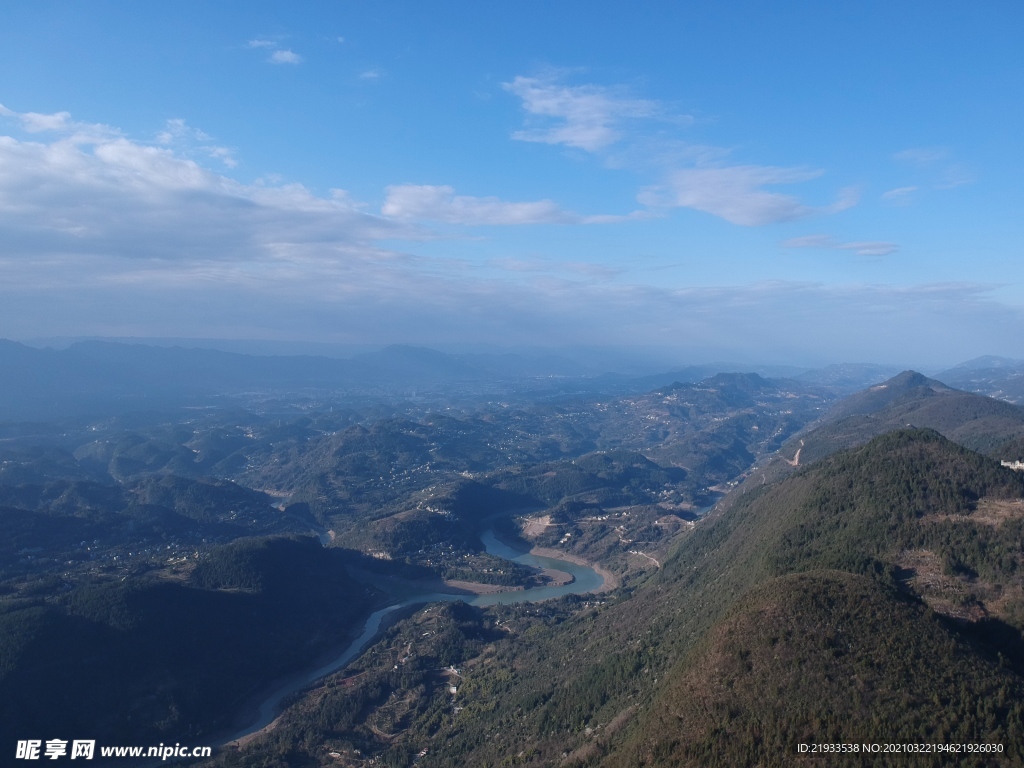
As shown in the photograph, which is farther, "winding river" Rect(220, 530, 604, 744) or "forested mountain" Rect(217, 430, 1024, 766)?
"winding river" Rect(220, 530, 604, 744)

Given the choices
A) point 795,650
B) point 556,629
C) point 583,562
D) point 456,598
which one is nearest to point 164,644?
point 456,598

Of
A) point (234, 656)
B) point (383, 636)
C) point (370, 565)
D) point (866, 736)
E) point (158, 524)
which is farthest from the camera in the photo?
point (158, 524)

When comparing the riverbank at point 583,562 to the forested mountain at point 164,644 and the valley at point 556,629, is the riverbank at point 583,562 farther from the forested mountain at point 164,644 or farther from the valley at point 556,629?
the forested mountain at point 164,644

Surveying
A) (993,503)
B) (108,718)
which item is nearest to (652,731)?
(993,503)

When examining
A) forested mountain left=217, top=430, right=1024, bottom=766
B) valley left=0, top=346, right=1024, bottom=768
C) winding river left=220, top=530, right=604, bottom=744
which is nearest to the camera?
forested mountain left=217, top=430, right=1024, bottom=766

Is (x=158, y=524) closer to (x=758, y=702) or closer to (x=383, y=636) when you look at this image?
(x=383, y=636)

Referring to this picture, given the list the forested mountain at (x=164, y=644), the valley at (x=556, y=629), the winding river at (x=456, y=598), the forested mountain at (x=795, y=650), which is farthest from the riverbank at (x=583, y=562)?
the forested mountain at (x=164, y=644)

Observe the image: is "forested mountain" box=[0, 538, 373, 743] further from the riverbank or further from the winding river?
the riverbank

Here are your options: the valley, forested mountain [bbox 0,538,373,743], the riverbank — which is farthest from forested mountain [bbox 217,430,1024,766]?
the riverbank
